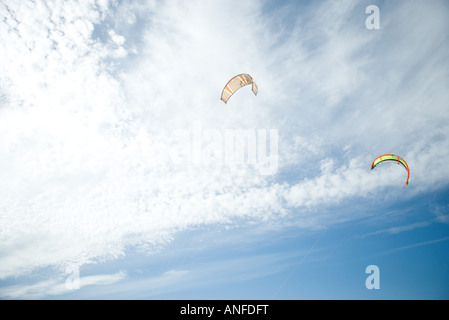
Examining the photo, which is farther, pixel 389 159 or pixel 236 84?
pixel 389 159

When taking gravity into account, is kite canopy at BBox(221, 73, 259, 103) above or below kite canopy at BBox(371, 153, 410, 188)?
above

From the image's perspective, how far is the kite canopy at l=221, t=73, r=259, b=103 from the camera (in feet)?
A: 52.8

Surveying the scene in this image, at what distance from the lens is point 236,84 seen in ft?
56.3

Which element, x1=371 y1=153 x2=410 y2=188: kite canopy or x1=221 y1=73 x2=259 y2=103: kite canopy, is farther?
x1=371 y1=153 x2=410 y2=188: kite canopy

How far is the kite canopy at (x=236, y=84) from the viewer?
16102 millimetres

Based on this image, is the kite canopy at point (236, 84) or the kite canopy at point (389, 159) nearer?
the kite canopy at point (236, 84)

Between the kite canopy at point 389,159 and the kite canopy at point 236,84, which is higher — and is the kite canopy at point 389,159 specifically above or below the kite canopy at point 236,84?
below

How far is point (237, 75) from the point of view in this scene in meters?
15.8

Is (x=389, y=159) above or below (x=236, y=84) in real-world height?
below
